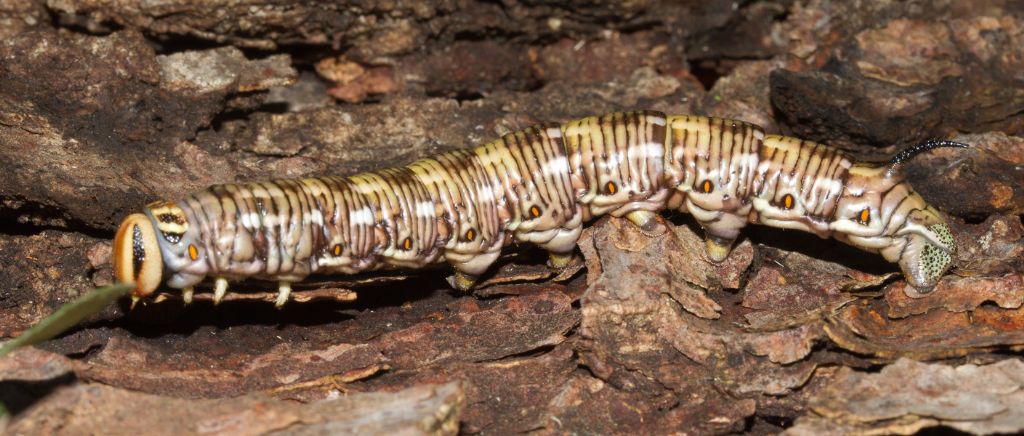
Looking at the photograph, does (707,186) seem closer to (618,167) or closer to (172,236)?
(618,167)

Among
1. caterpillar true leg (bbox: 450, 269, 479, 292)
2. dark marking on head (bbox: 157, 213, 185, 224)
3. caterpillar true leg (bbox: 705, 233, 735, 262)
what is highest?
dark marking on head (bbox: 157, 213, 185, 224)

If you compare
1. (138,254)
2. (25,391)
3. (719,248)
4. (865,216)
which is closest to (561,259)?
(719,248)

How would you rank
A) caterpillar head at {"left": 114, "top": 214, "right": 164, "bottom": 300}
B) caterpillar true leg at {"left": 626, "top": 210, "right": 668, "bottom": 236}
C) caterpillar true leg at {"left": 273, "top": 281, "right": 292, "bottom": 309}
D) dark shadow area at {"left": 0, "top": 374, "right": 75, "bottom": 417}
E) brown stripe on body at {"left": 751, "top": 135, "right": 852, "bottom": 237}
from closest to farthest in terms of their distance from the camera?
dark shadow area at {"left": 0, "top": 374, "right": 75, "bottom": 417}, caterpillar head at {"left": 114, "top": 214, "right": 164, "bottom": 300}, caterpillar true leg at {"left": 273, "top": 281, "right": 292, "bottom": 309}, caterpillar true leg at {"left": 626, "top": 210, "right": 668, "bottom": 236}, brown stripe on body at {"left": 751, "top": 135, "right": 852, "bottom": 237}

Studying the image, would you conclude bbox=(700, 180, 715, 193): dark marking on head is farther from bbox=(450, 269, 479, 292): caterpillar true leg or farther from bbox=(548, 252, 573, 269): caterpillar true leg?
bbox=(450, 269, 479, 292): caterpillar true leg

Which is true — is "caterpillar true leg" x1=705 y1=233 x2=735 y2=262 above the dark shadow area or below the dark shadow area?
below

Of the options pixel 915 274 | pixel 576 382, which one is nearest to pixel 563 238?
pixel 576 382

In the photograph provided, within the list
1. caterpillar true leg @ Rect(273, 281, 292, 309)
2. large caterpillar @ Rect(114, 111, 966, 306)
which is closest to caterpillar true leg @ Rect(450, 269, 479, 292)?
large caterpillar @ Rect(114, 111, 966, 306)
